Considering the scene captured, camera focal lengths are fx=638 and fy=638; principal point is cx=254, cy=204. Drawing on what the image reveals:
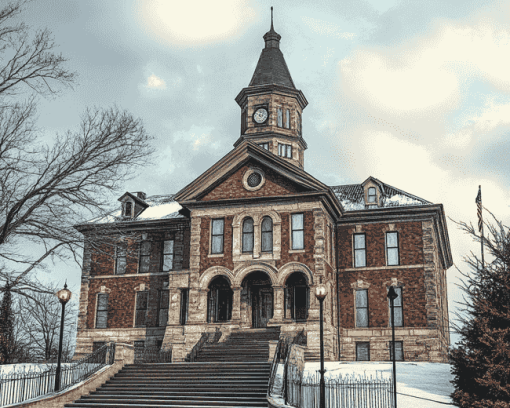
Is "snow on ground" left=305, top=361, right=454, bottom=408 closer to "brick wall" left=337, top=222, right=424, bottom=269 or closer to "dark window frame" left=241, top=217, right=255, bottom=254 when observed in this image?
"dark window frame" left=241, top=217, right=255, bottom=254

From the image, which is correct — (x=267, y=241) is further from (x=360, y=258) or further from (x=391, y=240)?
(x=391, y=240)

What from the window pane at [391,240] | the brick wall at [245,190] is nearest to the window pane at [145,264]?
the brick wall at [245,190]

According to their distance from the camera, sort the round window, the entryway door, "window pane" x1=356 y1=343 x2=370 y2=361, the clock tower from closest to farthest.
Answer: the round window, the entryway door, "window pane" x1=356 y1=343 x2=370 y2=361, the clock tower

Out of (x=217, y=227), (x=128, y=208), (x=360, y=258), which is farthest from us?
(x=128, y=208)

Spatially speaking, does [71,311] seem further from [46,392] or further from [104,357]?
[46,392]

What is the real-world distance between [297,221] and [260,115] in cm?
1116

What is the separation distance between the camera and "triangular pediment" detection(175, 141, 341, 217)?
3269cm

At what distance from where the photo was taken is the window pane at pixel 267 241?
32688 millimetres

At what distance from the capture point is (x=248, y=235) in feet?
109

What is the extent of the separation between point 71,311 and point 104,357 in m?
37.5

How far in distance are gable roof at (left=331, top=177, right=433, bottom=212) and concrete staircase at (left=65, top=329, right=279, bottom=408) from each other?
12.5 meters

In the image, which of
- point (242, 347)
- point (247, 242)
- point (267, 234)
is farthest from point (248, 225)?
point (242, 347)

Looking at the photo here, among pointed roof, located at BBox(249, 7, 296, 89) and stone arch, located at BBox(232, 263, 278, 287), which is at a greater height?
pointed roof, located at BBox(249, 7, 296, 89)

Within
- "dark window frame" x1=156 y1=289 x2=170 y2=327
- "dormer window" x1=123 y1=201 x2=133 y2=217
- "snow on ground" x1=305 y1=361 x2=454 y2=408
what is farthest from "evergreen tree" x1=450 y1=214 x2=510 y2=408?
"dormer window" x1=123 y1=201 x2=133 y2=217
